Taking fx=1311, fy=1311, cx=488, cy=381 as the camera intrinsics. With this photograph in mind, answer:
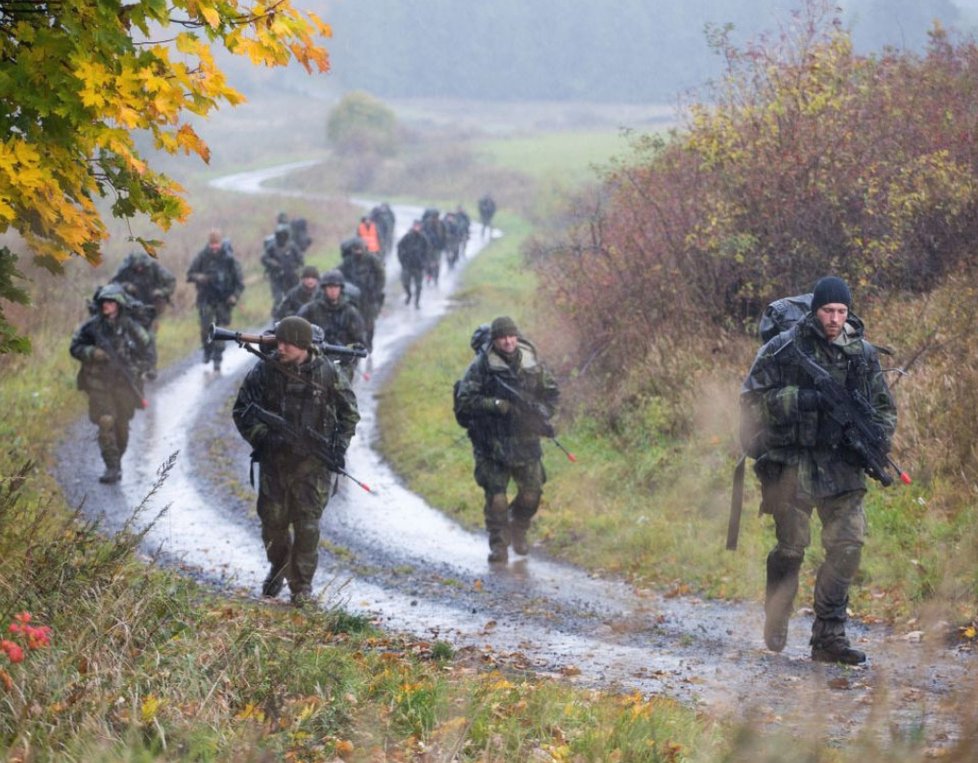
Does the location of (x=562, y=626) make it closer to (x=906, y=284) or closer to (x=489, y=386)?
(x=489, y=386)

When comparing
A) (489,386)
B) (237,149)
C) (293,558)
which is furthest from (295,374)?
(237,149)

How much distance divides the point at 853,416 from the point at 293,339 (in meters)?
3.62

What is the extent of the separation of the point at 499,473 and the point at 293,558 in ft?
7.74

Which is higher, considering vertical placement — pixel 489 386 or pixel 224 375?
pixel 489 386

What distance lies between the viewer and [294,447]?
9.05 m

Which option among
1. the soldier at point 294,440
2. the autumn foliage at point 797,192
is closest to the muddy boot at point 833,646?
the soldier at point 294,440

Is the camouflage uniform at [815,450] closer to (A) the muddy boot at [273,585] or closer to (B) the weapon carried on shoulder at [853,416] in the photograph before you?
(B) the weapon carried on shoulder at [853,416]

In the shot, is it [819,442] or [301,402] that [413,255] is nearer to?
[301,402]

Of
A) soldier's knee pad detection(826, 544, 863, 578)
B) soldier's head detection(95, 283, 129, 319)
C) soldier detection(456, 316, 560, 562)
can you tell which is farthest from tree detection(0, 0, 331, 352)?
soldier's head detection(95, 283, 129, 319)

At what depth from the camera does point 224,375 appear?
65.2 ft

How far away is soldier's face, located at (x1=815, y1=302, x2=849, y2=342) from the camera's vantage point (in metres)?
7.50

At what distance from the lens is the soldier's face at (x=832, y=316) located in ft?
24.6

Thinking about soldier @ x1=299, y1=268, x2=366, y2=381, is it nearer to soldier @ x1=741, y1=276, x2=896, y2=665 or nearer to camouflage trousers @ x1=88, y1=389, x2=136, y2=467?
camouflage trousers @ x1=88, y1=389, x2=136, y2=467

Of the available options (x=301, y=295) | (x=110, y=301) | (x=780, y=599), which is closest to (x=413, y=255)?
(x=301, y=295)
